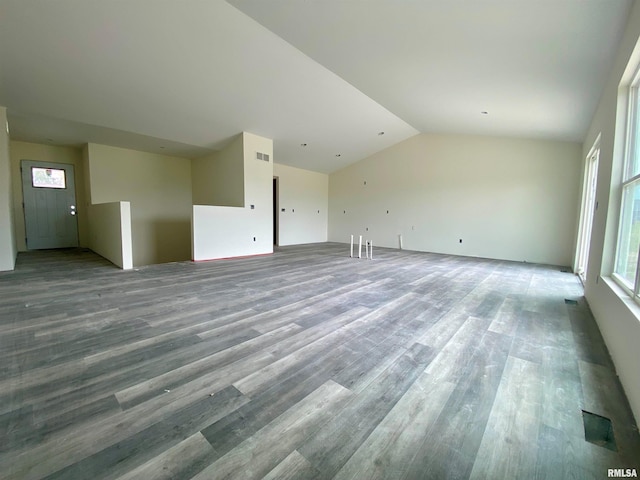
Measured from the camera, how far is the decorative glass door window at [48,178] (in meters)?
7.01

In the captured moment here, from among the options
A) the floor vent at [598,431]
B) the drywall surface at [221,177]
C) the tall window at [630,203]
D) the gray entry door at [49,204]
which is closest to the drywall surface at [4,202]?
the gray entry door at [49,204]

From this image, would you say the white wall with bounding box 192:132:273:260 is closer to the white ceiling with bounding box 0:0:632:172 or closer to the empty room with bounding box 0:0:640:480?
the empty room with bounding box 0:0:640:480

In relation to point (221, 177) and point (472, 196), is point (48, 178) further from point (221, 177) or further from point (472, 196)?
point (472, 196)

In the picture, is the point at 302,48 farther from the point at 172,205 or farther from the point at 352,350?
the point at 172,205

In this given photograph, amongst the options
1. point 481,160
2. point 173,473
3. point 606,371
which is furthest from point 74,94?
point 481,160

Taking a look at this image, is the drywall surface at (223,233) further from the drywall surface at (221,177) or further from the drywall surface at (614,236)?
the drywall surface at (614,236)

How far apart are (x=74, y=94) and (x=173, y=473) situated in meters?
5.86

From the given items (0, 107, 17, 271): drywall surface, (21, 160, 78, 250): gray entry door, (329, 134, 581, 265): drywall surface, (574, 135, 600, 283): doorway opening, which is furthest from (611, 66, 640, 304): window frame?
(21, 160, 78, 250): gray entry door

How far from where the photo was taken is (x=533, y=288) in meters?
4.33

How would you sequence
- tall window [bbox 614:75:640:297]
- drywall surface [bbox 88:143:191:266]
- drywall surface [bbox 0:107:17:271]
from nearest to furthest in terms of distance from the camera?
tall window [bbox 614:75:640:297]
drywall surface [bbox 0:107:17:271]
drywall surface [bbox 88:143:191:266]

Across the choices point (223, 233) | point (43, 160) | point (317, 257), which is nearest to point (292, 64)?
point (223, 233)

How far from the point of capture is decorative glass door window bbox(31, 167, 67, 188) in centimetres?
701

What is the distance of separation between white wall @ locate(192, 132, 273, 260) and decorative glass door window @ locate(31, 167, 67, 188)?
4.59 metres

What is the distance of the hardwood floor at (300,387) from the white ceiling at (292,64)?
2.98 m
